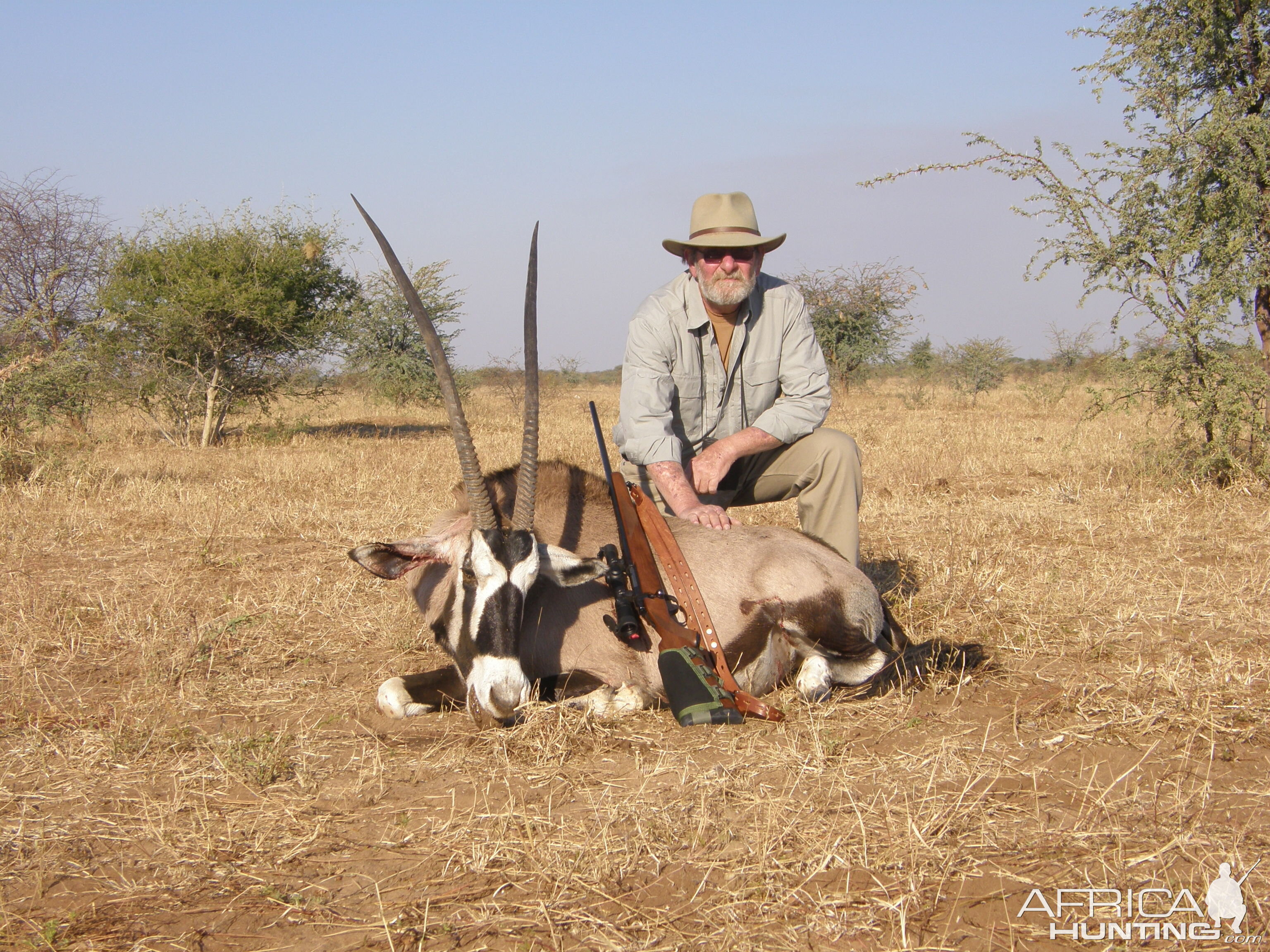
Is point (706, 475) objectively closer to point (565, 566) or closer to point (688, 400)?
point (688, 400)

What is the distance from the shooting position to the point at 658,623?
390 centimetres

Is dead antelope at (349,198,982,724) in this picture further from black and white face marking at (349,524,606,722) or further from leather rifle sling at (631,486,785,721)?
leather rifle sling at (631,486,785,721)

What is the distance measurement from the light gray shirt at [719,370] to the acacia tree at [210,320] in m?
12.0

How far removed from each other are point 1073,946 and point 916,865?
42 centimetres

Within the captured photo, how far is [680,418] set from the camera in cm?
529

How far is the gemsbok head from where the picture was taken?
3572 mm

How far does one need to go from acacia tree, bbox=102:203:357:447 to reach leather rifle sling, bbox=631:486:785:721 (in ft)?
42.0

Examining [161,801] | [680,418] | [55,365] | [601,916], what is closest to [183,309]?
[55,365]

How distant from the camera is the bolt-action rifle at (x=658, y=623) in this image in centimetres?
362

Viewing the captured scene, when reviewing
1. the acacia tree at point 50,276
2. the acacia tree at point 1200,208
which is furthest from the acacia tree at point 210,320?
the acacia tree at point 1200,208

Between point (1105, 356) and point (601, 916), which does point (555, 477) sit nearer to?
point (601, 916)

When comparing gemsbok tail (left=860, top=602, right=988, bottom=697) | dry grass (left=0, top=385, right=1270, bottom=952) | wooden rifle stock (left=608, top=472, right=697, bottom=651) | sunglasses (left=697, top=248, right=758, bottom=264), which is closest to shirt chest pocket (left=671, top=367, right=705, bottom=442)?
sunglasses (left=697, top=248, right=758, bottom=264)

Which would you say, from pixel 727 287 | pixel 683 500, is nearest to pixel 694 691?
pixel 683 500

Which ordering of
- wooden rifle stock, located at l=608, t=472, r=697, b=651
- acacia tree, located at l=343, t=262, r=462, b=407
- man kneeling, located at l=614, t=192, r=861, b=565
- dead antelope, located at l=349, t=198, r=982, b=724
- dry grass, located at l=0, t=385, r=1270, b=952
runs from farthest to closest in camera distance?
acacia tree, located at l=343, t=262, r=462, b=407 < man kneeling, located at l=614, t=192, r=861, b=565 < wooden rifle stock, located at l=608, t=472, r=697, b=651 < dead antelope, located at l=349, t=198, r=982, b=724 < dry grass, located at l=0, t=385, r=1270, b=952
